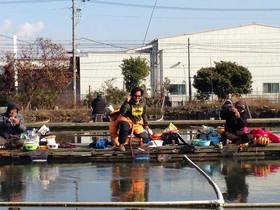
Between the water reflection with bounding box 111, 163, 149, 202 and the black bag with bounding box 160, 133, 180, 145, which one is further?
the black bag with bounding box 160, 133, 180, 145

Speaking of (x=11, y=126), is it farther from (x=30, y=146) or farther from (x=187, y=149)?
(x=187, y=149)

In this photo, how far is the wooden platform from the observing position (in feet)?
45.5

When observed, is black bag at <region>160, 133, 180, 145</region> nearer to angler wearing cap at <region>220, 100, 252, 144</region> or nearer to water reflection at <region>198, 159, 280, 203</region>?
angler wearing cap at <region>220, 100, 252, 144</region>

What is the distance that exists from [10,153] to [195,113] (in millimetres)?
29688

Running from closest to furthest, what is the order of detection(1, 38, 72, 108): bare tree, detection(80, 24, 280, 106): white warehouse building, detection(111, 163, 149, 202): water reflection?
detection(111, 163, 149, 202): water reflection < detection(1, 38, 72, 108): bare tree < detection(80, 24, 280, 106): white warehouse building

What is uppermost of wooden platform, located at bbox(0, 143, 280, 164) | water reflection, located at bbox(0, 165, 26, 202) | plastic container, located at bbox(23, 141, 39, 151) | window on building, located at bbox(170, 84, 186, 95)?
window on building, located at bbox(170, 84, 186, 95)

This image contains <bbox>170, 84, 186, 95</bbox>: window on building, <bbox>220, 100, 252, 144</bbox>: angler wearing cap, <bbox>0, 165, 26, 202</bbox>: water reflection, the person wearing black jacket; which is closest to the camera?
<bbox>0, 165, 26, 202</bbox>: water reflection

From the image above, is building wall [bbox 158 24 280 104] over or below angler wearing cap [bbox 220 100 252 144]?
over

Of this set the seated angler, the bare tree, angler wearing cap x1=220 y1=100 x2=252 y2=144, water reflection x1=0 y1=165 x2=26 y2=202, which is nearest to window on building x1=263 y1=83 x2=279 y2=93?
the bare tree

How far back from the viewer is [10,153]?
14.1 m

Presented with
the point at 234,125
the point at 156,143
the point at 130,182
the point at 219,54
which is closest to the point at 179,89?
the point at 219,54

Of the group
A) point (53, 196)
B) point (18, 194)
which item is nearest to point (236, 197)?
point (53, 196)

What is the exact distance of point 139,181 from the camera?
35.6ft

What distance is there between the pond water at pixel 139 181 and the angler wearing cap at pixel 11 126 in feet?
4.62
